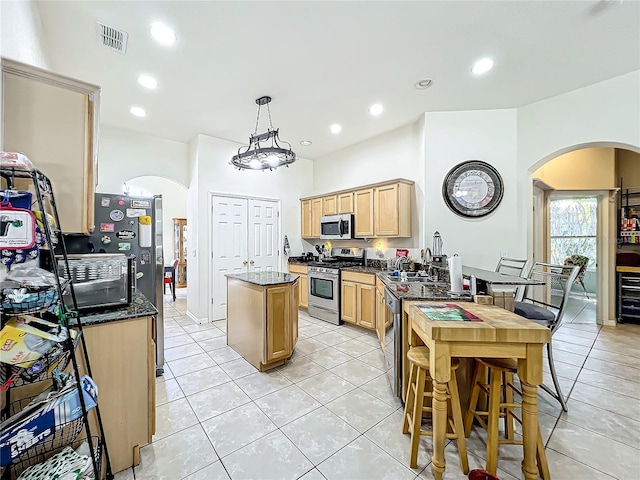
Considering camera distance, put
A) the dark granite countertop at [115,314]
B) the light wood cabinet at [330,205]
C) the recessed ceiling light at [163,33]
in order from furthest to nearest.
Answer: the light wood cabinet at [330,205] < the recessed ceiling light at [163,33] < the dark granite countertop at [115,314]

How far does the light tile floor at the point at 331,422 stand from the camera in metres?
1.67

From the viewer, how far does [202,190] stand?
4.55 meters

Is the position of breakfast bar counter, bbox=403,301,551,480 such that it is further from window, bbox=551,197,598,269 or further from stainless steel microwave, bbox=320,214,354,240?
window, bbox=551,197,598,269

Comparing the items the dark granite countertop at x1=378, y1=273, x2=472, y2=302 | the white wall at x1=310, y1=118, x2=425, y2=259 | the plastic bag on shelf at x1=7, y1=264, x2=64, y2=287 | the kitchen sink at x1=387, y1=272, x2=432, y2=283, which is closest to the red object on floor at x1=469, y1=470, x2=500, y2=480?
the dark granite countertop at x1=378, y1=273, x2=472, y2=302

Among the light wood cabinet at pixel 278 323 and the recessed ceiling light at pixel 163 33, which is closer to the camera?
the recessed ceiling light at pixel 163 33

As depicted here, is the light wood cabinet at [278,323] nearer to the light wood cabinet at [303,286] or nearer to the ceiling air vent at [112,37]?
the light wood cabinet at [303,286]

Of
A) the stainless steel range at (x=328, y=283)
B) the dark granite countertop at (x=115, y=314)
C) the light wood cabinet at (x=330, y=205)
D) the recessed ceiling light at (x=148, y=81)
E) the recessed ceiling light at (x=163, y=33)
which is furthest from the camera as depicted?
the light wood cabinet at (x=330, y=205)

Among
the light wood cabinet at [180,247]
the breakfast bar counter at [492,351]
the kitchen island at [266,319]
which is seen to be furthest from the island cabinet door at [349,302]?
the light wood cabinet at [180,247]

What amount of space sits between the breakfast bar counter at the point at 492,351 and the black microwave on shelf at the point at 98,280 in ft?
6.50

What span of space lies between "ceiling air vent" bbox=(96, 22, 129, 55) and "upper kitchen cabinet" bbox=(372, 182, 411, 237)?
337 centimetres

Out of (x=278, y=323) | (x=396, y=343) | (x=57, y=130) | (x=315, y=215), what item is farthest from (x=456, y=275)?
(x=315, y=215)

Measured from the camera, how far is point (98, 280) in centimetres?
181

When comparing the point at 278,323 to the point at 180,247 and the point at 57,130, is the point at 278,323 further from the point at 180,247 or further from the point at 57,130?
the point at 180,247

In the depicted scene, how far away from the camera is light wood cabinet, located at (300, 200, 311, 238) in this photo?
5645 millimetres
